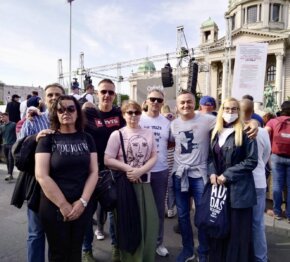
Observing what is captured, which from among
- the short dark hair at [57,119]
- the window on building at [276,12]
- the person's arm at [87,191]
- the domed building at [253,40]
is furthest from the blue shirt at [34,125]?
the window on building at [276,12]

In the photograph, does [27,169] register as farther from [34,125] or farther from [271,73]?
[271,73]

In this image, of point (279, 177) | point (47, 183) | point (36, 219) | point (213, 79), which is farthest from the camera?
point (213, 79)

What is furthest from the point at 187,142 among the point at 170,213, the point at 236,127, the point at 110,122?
the point at 170,213

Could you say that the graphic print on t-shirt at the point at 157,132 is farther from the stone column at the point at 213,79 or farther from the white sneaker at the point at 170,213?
the stone column at the point at 213,79

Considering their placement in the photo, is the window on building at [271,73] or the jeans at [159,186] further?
the window on building at [271,73]

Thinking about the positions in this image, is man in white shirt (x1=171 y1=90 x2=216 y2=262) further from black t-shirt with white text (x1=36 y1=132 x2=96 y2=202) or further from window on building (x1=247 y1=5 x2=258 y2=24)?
window on building (x1=247 y1=5 x2=258 y2=24)

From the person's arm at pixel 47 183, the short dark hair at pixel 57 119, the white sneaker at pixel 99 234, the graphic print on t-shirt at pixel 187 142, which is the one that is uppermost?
the short dark hair at pixel 57 119

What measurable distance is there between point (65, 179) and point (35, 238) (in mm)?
792

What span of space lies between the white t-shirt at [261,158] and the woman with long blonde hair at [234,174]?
0.77ft

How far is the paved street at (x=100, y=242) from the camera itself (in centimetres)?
343

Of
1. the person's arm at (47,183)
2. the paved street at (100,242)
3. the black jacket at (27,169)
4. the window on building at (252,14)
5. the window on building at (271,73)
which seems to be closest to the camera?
the person's arm at (47,183)

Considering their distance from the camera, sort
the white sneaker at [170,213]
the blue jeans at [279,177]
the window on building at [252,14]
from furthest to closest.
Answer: the window on building at [252,14] → the white sneaker at [170,213] → the blue jeans at [279,177]

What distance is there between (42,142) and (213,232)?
191cm

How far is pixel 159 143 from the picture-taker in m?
3.39
